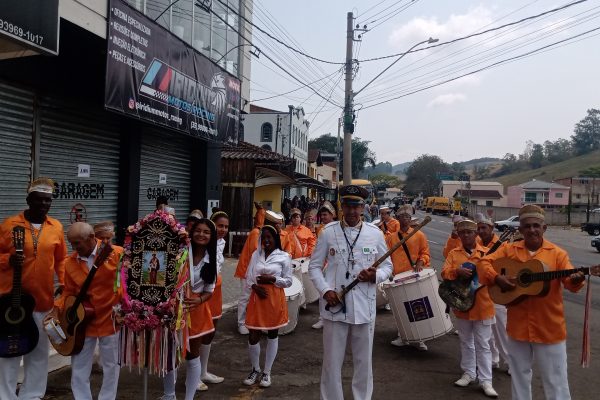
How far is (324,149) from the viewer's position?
4200 inches

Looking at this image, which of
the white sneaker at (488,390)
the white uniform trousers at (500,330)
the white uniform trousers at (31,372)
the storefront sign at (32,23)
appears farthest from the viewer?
the white uniform trousers at (500,330)

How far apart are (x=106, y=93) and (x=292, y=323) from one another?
4345mm

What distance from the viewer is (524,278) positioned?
438cm

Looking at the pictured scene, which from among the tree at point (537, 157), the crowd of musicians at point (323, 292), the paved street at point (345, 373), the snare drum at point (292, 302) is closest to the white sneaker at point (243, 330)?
the paved street at point (345, 373)

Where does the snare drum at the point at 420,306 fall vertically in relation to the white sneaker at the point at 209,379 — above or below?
above

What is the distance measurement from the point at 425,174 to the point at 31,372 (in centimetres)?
11849

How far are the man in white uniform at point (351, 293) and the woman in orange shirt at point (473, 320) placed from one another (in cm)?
137

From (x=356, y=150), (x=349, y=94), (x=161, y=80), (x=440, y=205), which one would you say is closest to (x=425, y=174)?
(x=356, y=150)

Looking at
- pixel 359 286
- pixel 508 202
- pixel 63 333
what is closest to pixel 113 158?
pixel 63 333

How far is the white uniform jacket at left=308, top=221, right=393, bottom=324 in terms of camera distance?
15.0 feet

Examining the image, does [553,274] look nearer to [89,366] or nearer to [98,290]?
[98,290]

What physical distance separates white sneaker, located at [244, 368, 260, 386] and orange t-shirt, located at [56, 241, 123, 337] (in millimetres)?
1769

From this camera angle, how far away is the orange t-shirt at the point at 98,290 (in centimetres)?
440

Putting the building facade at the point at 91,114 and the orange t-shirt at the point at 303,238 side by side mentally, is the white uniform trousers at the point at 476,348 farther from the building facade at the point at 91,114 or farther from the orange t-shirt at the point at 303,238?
the building facade at the point at 91,114
